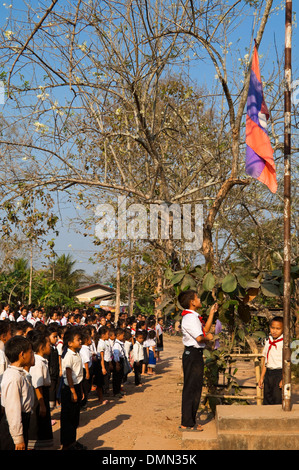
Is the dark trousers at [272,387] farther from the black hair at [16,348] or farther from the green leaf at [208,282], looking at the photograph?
the black hair at [16,348]

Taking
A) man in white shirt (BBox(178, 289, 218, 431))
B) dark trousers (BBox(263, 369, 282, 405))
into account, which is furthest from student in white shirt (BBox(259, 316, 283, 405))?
man in white shirt (BBox(178, 289, 218, 431))

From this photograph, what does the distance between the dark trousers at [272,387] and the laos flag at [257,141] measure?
2353 millimetres

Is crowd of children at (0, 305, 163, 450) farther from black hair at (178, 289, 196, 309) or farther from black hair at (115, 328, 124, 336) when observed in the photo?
black hair at (178, 289, 196, 309)

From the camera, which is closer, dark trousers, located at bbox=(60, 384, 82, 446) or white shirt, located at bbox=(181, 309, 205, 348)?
white shirt, located at bbox=(181, 309, 205, 348)

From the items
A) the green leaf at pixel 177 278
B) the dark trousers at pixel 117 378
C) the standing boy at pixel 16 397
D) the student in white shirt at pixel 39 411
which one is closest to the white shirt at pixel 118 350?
the dark trousers at pixel 117 378

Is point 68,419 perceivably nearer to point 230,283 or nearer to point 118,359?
point 230,283

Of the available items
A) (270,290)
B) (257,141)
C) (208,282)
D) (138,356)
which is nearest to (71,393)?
(208,282)

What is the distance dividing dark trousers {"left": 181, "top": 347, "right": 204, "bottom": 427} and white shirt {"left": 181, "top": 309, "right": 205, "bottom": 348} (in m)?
0.10

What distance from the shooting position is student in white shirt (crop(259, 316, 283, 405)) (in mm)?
7184

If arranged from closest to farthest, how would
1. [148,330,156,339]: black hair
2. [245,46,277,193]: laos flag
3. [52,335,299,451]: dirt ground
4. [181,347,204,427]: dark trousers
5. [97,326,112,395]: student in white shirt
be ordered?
[181,347,204,427]: dark trousers
[245,46,277,193]: laos flag
[52,335,299,451]: dirt ground
[97,326,112,395]: student in white shirt
[148,330,156,339]: black hair

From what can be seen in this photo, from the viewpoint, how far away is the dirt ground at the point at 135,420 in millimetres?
7320

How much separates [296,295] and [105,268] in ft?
26.6
